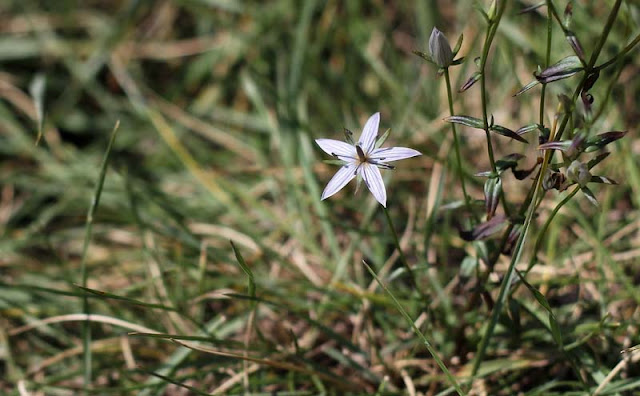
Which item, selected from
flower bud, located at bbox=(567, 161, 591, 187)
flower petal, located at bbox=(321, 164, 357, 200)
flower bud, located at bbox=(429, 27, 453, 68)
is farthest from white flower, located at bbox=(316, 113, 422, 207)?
flower bud, located at bbox=(567, 161, 591, 187)

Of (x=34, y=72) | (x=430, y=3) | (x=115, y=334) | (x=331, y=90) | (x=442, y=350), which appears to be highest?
(x=430, y=3)

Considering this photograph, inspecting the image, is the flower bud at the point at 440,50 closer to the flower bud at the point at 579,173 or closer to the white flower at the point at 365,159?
the white flower at the point at 365,159

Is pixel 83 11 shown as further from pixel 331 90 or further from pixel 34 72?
pixel 331 90

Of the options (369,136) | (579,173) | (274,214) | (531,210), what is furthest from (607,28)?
(274,214)

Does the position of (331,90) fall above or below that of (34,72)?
above

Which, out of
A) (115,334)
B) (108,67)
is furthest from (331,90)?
(115,334)

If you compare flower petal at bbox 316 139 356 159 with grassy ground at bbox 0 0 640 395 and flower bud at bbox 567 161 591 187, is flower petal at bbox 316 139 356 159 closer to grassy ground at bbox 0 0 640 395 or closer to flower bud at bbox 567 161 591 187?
grassy ground at bbox 0 0 640 395
